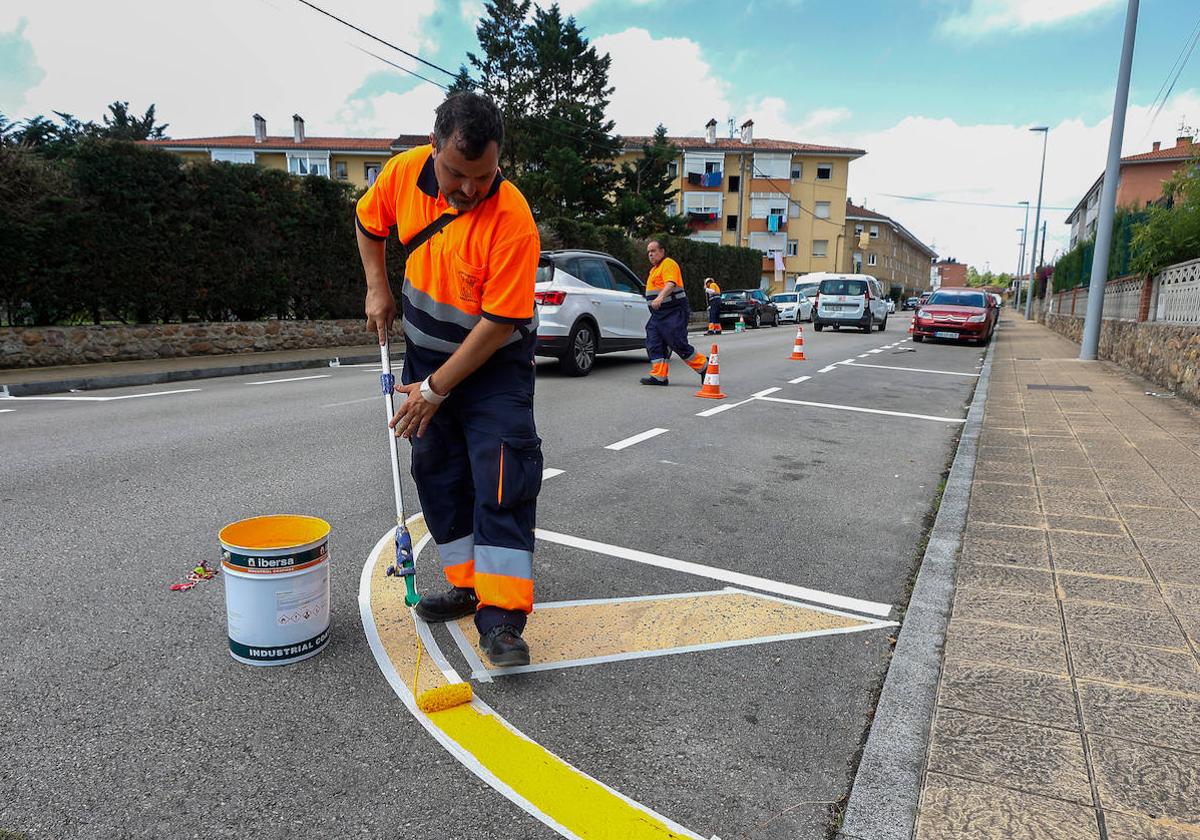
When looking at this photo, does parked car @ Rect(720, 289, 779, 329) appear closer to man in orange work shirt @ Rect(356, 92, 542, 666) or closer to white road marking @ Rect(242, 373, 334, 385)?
white road marking @ Rect(242, 373, 334, 385)

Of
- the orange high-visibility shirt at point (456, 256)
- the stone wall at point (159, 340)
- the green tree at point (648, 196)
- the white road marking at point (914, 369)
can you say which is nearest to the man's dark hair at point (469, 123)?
the orange high-visibility shirt at point (456, 256)

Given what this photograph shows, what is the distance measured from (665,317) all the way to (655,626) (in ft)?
25.2

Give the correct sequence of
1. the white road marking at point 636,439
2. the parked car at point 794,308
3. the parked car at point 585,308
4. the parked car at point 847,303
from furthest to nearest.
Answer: the parked car at point 794,308, the parked car at point 847,303, the parked car at point 585,308, the white road marking at point 636,439

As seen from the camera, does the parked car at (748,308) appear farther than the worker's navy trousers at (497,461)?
Yes

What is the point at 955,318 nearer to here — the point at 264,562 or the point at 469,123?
the point at 469,123

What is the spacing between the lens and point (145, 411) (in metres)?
8.29

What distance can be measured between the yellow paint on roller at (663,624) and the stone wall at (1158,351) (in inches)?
354

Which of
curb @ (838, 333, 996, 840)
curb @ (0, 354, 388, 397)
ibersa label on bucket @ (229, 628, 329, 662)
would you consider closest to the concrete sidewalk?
curb @ (0, 354, 388, 397)

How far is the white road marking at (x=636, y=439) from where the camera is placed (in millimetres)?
6645

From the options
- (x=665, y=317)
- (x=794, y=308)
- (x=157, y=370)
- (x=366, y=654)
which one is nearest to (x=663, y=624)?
(x=366, y=654)

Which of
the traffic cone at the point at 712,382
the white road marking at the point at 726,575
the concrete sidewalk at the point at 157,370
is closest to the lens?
the white road marking at the point at 726,575

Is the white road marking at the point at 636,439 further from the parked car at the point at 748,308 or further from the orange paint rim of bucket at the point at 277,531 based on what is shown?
the parked car at the point at 748,308

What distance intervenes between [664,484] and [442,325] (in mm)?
2993

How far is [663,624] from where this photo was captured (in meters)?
3.21
